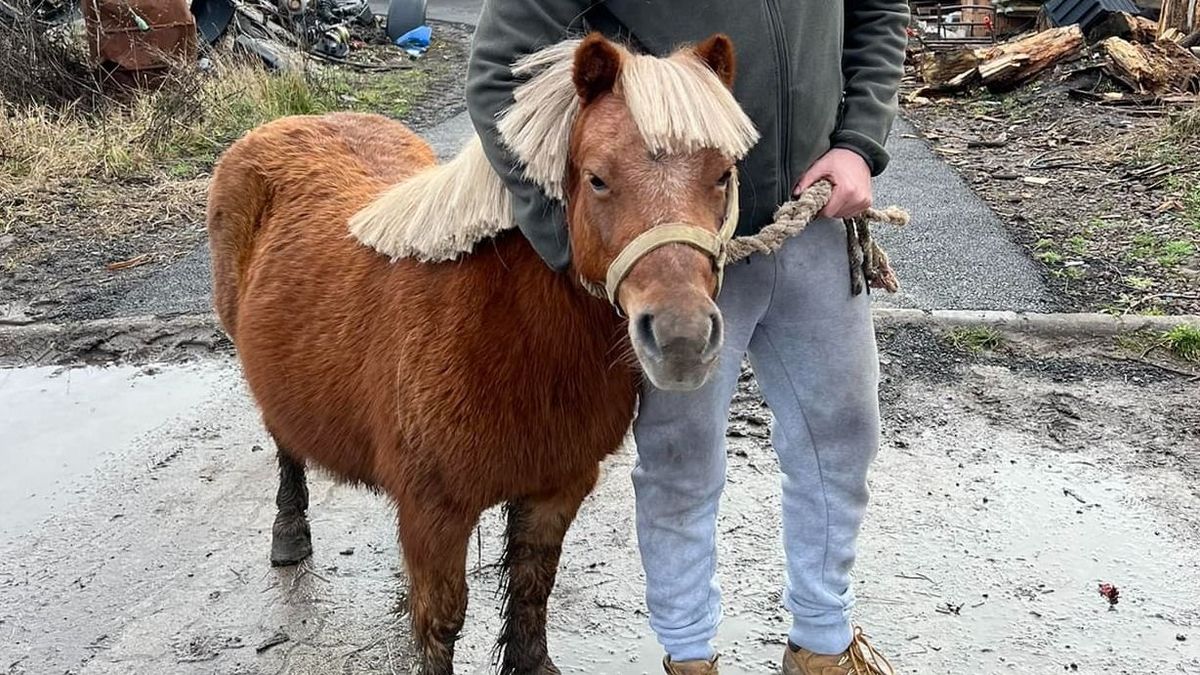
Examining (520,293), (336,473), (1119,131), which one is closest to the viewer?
(520,293)

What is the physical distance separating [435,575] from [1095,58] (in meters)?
9.91

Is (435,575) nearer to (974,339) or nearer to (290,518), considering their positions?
(290,518)

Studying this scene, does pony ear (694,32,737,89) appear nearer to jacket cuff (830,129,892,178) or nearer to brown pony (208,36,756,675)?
brown pony (208,36,756,675)

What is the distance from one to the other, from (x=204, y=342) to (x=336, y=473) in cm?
242

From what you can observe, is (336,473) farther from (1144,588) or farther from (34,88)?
(34,88)

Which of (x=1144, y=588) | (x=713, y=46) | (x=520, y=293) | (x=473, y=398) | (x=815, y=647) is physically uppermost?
(x=713, y=46)

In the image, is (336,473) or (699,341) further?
(336,473)

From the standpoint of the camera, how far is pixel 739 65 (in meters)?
2.05

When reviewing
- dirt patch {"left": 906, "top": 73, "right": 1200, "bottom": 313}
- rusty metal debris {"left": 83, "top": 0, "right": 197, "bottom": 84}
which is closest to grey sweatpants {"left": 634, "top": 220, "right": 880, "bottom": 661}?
dirt patch {"left": 906, "top": 73, "right": 1200, "bottom": 313}

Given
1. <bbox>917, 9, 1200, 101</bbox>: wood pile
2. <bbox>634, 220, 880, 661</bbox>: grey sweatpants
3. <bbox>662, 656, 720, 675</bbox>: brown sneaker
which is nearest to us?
<bbox>634, 220, 880, 661</bbox>: grey sweatpants

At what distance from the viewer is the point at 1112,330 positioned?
4598 mm

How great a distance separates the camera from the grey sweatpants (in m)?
2.24

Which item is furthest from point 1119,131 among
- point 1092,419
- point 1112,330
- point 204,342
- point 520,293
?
point 520,293

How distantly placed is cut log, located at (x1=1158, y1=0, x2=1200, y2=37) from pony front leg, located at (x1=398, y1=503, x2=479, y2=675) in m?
10.7
